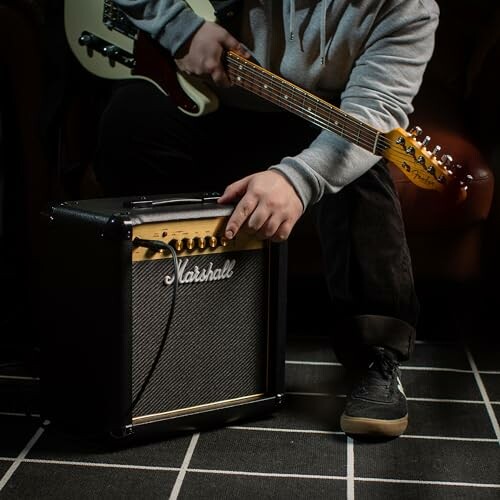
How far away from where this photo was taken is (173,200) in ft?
5.13

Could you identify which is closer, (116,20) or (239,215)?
(239,215)

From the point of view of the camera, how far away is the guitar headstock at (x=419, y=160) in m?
1.65

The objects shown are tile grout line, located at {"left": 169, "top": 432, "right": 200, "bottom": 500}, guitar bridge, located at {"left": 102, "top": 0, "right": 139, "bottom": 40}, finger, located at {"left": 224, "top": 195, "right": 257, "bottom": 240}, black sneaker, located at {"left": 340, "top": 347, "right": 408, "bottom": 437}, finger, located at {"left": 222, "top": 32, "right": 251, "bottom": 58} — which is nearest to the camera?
tile grout line, located at {"left": 169, "top": 432, "right": 200, "bottom": 500}

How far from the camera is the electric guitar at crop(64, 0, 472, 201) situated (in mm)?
1659

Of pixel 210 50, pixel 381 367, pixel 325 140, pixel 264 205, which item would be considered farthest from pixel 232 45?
pixel 381 367

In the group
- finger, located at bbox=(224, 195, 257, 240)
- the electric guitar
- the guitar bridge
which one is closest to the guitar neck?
the electric guitar

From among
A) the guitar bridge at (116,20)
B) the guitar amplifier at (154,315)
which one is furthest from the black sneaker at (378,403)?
the guitar bridge at (116,20)

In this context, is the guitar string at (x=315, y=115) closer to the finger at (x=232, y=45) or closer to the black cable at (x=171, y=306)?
the finger at (x=232, y=45)

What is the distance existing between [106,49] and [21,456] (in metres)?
0.83

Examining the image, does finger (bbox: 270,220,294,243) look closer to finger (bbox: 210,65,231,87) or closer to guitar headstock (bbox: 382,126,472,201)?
guitar headstock (bbox: 382,126,472,201)

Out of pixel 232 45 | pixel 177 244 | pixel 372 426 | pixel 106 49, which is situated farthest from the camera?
pixel 106 49

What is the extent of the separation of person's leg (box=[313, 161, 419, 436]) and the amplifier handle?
0.24 metres

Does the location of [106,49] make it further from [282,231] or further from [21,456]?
[21,456]

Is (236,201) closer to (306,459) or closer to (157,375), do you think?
(157,375)
